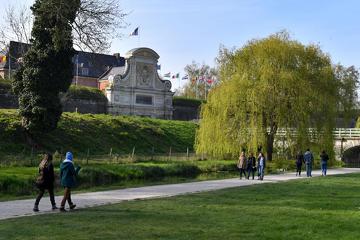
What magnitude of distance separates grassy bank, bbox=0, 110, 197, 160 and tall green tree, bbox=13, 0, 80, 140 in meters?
2.22

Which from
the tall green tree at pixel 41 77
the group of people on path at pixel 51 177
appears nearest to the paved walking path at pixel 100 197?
the group of people on path at pixel 51 177

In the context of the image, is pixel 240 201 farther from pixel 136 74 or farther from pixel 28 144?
pixel 136 74

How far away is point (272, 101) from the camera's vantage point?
34.8 meters

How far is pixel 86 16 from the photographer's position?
28.2 metres

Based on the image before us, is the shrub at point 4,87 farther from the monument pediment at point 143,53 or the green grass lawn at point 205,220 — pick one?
the green grass lawn at point 205,220

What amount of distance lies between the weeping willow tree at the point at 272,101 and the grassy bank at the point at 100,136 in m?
9.36

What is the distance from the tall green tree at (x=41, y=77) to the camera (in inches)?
1369

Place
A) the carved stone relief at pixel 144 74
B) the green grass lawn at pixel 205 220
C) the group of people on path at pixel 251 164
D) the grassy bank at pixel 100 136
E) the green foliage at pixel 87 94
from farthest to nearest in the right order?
1. the carved stone relief at pixel 144 74
2. the green foliage at pixel 87 94
3. the grassy bank at pixel 100 136
4. the group of people on path at pixel 251 164
5. the green grass lawn at pixel 205 220

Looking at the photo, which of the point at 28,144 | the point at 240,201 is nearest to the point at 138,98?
the point at 28,144

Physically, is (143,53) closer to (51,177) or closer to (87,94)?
(87,94)

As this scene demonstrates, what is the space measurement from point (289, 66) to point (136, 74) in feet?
110

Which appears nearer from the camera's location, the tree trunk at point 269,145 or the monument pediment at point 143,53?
the tree trunk at point 269,145

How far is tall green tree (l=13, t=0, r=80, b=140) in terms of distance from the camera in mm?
34781

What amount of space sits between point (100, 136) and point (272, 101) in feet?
56.8
